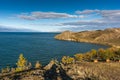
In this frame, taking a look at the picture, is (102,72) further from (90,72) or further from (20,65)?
(20,65)

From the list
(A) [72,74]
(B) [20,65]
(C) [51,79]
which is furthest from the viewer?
(B) [20,65]

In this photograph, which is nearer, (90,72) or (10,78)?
(10,78)

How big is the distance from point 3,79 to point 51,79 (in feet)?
30.9

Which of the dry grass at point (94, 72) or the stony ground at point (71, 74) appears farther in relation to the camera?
the dry grass at point (94, 72)

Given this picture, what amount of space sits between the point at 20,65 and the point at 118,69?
268 feet

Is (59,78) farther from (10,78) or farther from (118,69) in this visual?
(118,69)

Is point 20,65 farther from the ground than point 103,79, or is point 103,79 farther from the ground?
point 103,79

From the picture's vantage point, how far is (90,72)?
40.7m

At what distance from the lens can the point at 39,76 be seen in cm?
3616

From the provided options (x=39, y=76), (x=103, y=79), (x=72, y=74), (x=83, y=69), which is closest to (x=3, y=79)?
(x=39, y=76)

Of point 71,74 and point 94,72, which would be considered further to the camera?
point 94,72

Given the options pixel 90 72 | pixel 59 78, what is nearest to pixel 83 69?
pixel 90 72

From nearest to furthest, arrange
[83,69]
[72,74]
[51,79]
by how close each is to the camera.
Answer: [51,79] → [72,74] → [83,69]

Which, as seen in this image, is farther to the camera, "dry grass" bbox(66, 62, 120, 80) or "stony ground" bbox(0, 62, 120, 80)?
"dry grass" bbox(66, 62, 120, 80)
